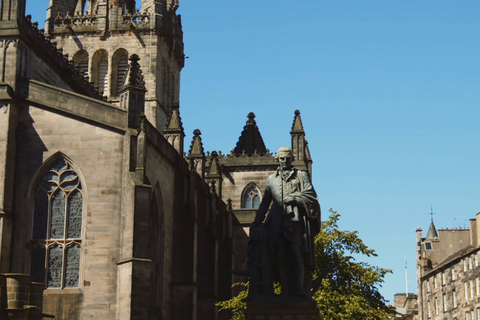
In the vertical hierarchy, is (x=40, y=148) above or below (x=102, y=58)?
below

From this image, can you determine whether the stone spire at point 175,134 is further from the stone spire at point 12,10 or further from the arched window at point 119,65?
the arched window at point 119,65

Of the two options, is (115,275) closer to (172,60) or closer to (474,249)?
(172,60)

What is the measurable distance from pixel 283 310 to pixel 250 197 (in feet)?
134

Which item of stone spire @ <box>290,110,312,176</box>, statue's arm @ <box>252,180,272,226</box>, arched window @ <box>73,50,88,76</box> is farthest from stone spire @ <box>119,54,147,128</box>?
arched window @ <box>73,50,88,76</box>

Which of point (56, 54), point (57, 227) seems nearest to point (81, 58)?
point (56, 54)

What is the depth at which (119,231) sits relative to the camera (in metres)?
29.5

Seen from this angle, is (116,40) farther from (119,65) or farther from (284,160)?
(284,160)

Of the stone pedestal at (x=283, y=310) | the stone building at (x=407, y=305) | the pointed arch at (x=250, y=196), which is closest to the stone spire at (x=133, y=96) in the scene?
the stone pedestal at (x=283, y=310)

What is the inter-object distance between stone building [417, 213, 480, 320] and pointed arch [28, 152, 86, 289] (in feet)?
196

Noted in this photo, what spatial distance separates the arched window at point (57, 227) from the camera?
29703mm

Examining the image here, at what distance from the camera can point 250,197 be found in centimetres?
5503

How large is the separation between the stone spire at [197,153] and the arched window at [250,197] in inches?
265

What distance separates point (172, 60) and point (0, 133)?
108 feet

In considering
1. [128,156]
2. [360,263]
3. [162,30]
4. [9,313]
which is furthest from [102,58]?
[9,313]
